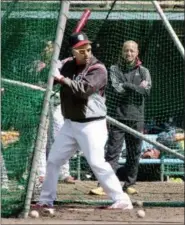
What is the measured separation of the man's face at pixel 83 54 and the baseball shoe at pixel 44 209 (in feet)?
4.81

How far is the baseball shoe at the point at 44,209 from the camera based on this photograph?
901 centimetres

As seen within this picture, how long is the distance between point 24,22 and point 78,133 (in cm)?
128

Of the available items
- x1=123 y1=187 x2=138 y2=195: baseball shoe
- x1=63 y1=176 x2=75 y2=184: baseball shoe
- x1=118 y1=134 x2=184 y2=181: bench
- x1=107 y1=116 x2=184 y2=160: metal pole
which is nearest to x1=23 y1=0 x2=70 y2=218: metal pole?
x1=107 y1=116 x2=184 y2=160: metal pole

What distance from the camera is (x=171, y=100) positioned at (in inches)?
500

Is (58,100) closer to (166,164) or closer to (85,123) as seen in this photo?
(85,123)

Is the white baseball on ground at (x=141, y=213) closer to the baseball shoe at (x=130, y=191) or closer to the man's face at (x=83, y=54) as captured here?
the man's face at (x=83, y=54)

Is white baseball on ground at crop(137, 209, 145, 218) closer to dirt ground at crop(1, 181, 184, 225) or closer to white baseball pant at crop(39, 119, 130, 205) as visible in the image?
dirt ground at crop(1, 181, 184, 225)

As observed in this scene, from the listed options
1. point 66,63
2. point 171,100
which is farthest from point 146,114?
point 66,63

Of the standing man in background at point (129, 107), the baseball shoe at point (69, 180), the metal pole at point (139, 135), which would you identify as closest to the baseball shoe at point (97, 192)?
the standing man in background at point (129, 107)

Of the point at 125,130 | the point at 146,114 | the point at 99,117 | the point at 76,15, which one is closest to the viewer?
the point at 99,117

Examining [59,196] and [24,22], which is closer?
[24,22]

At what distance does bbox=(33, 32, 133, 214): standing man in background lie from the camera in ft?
29.3

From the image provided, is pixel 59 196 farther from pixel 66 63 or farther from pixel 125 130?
pixel 66 63

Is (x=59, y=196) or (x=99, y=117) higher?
(x=99, y=117)
